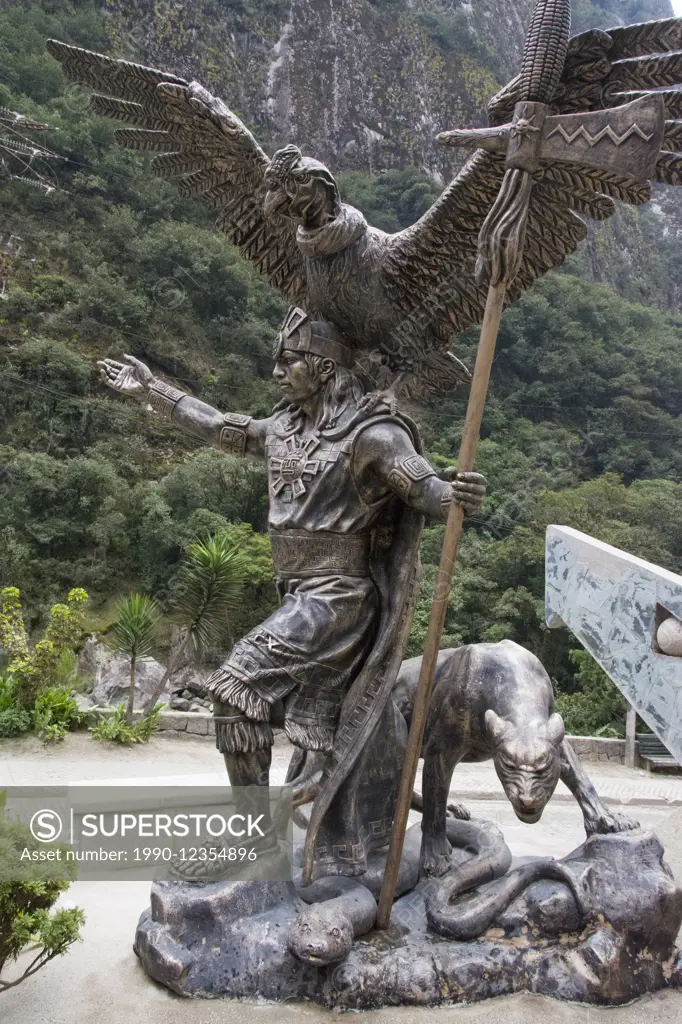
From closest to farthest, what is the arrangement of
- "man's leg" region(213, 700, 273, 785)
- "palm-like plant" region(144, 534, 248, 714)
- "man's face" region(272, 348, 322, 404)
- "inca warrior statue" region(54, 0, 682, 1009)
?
"inca warrior statue" region(54, 0, 682, 1009) < "man's leg" region(213, 700, 273, 785) < "man's face" region(272, 348, 322, 404) < "palm-like plant" region(144, 534, 248, 714)

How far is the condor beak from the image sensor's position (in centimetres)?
331

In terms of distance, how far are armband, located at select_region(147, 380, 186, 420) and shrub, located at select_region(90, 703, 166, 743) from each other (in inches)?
215

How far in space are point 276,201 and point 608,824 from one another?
3.02 metres

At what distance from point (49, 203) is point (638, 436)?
64.5 feet

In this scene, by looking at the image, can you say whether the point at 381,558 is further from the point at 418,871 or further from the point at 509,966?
the point at 509,966

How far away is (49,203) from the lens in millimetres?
24391

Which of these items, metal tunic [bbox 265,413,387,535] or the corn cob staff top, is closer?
the corn cob staff top

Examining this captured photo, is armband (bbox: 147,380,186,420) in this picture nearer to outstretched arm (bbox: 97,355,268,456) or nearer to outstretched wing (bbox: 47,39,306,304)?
outstretched arm (bbox: 97,355,268,456)

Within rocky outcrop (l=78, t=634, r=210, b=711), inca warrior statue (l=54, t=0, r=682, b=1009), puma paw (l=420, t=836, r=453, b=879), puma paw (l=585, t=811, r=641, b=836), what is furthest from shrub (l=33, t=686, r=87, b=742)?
puma paw (l=585, t=811, r=641, b=836)

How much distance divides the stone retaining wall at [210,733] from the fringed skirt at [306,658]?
19.4 ft

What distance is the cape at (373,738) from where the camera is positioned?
3.36 meters

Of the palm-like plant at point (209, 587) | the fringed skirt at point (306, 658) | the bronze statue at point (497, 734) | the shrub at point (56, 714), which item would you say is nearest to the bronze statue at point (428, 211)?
the fringed skirt at point (306, 658)

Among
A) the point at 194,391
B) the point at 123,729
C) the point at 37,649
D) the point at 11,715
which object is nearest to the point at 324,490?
the point at 123,729

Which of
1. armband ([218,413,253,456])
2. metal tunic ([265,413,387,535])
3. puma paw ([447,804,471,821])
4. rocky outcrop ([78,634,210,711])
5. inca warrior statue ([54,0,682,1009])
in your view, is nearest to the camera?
inca warrior statue ([54,0,682,1009])
